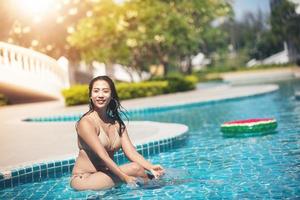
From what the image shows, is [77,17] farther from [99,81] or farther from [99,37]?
[99,81]

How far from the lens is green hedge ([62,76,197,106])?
21094 mm

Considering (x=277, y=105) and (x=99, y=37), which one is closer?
(x=277, y=105)

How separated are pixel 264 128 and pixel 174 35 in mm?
16743

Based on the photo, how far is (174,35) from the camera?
25859 millimetres

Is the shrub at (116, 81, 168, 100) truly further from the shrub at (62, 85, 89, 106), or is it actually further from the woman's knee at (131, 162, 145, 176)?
the woman's knee at (131, 162, 145, 176)

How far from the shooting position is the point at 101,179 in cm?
568

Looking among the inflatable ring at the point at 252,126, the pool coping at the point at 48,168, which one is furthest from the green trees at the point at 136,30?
the pool coping at the point at 48,168

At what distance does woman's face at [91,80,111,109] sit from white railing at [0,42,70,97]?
17.8 meters

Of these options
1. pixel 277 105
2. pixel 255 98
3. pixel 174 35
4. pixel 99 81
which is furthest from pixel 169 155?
pixel 174 35

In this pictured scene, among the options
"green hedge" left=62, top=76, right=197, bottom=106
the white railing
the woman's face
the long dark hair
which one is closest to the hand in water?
the long dark hair

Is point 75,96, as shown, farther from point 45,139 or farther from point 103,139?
point 103,139

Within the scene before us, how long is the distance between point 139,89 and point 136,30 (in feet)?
15.8

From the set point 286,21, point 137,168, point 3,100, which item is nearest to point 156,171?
point 137,168

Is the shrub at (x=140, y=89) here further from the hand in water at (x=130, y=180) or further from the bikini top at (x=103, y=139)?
the hand in water at (x=130, y=180)
